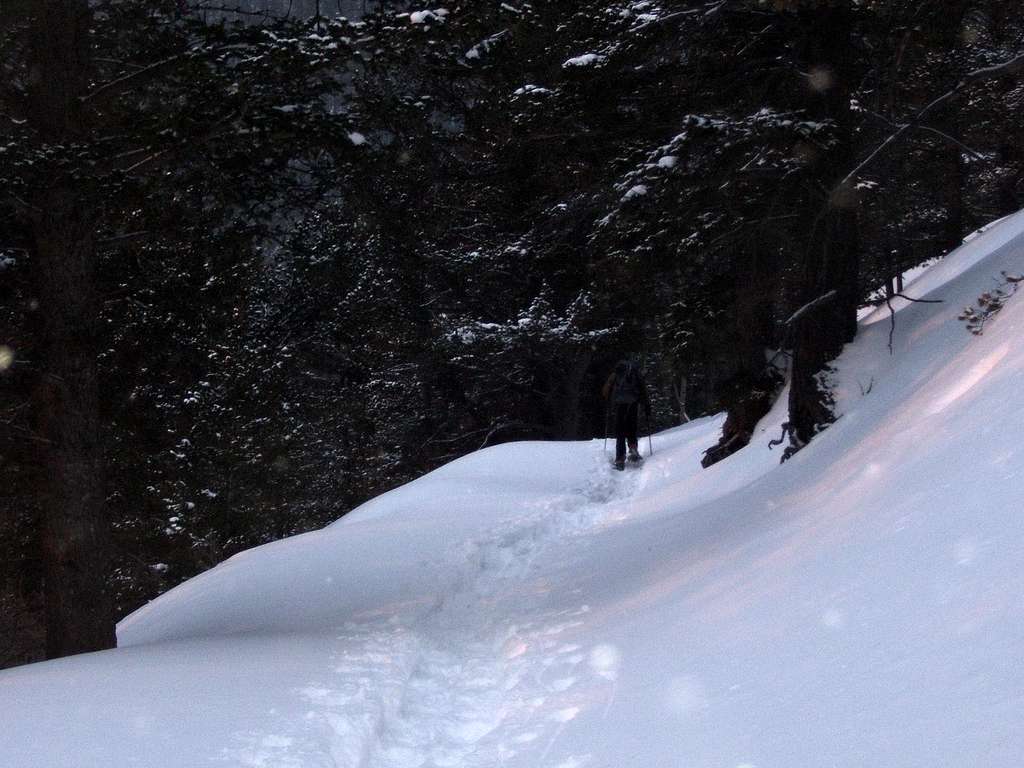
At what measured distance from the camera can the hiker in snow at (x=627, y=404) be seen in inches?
594

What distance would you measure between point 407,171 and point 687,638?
4.90 m

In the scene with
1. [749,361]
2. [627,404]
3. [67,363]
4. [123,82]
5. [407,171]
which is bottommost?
[627,404]

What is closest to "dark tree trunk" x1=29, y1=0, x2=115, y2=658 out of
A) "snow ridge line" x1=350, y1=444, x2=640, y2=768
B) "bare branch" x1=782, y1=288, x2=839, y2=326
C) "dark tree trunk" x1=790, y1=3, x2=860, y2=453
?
"snow ridge line" x1=350, y1=444, x2=640, y2=768

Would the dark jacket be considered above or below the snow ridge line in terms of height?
above

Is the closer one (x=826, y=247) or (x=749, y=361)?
(x=826, y=247)

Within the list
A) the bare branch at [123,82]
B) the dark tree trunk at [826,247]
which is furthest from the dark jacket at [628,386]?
the bare branch at [123,82]

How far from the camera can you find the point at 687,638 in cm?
459

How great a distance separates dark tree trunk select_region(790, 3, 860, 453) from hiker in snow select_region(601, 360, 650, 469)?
5.80 m

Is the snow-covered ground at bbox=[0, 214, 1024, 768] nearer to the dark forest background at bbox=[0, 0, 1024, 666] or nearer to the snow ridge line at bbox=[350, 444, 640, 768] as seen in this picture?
the snow ridge line at bbox=[350, 444, 640, 768]

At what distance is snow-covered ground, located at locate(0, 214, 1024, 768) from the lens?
118 inches

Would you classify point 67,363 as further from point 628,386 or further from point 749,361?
point 628,386

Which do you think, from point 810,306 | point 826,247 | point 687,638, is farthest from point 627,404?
point 687,638

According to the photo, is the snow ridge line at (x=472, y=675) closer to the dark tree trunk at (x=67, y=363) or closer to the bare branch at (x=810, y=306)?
the dark tree trunk at (x=67, y=363)

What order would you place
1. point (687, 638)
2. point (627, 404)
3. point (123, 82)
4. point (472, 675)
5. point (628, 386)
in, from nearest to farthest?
point (687, 638) → point (472, 675) → point (123, 82) → point (627, 404) → point (628, 386)
